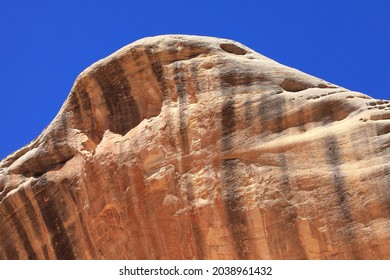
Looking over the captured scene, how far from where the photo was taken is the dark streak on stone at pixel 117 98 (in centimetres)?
2502

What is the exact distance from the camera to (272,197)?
70.8 ft

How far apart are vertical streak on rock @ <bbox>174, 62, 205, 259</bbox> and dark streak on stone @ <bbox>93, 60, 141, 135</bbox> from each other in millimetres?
1618

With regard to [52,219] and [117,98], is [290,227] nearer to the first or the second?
[117,98]

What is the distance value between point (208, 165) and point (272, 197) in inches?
87.7

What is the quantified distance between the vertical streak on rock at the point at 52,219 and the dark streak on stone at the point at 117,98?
9.17 ft

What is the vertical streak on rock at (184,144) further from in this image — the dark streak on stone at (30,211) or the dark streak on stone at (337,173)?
the dark streak on stone at (30,211)

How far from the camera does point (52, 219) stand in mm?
25531

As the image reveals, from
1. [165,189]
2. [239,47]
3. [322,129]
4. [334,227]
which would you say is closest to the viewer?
[334,227]

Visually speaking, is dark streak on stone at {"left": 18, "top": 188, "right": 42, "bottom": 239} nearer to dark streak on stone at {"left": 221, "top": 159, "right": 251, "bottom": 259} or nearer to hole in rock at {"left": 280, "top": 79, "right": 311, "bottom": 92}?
dark streak on stone at {"left": 221, "top": 159, "right": 251, "bottom": 259}

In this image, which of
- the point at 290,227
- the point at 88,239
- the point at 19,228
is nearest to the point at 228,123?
the point at 290,227

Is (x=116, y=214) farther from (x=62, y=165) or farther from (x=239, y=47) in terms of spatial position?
(x=239, y=47)

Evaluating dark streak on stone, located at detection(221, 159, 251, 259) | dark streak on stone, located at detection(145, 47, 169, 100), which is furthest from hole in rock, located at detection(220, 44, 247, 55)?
dark streak on stone, located at detection(221, 159, 251, 259)

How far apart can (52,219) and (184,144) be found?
16.7ft

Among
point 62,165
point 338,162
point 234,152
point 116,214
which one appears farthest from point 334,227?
point 62,165
